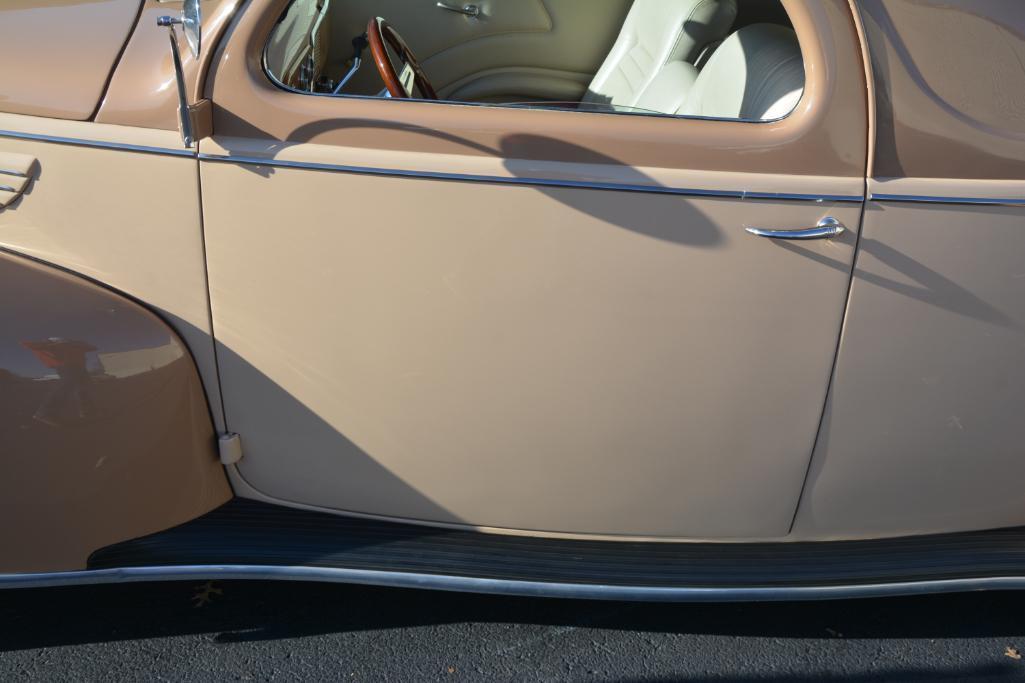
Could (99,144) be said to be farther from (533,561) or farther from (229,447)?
(533,561)

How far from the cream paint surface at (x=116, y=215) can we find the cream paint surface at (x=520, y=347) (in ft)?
0.18

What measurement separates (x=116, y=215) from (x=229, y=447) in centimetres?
49

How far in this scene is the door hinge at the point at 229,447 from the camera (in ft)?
5.99

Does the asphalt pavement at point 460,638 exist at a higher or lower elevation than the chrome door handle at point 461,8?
lower

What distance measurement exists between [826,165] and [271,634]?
4.88 ft

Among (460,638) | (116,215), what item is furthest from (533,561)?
(116,215)

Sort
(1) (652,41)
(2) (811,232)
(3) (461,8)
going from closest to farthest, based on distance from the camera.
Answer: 1. (2) (811,232)
2. (1) (652,41)
3. (3) (461,8)

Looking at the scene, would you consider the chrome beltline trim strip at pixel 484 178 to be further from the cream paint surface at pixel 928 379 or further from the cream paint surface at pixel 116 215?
the cream paint surface at pixel 928 379

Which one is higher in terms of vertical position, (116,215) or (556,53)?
(116,215)

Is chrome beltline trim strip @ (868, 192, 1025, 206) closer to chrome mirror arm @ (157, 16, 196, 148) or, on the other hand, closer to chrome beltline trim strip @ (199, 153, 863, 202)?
chrome beltline trim strip @ (199, 153, 863, 202)

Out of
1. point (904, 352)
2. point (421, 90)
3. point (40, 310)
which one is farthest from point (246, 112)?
point (904, 352)

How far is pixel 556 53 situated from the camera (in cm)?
338

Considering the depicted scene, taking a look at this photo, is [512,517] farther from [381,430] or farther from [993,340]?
[993,340]

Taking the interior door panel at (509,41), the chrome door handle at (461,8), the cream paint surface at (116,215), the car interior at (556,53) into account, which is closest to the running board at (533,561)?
the cream paint surface at (116,215)
